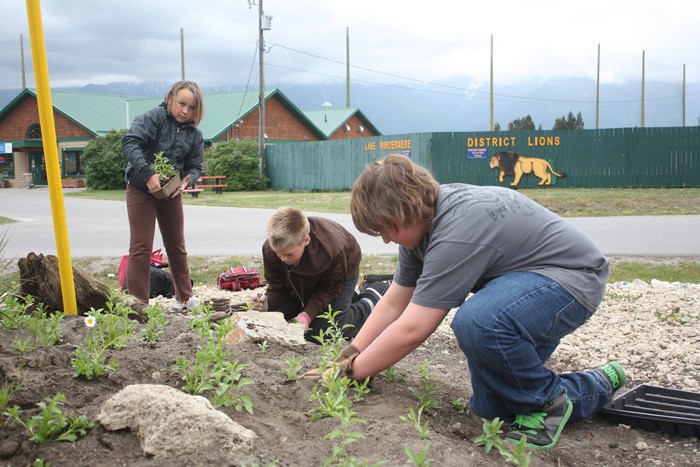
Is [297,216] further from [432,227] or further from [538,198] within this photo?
[538,198]

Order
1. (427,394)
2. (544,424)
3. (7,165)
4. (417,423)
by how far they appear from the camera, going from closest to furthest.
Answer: (417,423)
(544,424)
(427,394)
(7,165)

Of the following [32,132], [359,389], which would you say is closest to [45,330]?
[359,389]

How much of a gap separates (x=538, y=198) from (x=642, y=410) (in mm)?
15930

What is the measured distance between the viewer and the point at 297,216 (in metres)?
4.93

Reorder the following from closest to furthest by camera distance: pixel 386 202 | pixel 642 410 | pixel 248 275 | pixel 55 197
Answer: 1. pixel 386 202
2. pixel 642 410
3. pixel 55 197
4. pixel 248 275

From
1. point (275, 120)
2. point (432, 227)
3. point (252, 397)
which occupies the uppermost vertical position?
point (275, 120)

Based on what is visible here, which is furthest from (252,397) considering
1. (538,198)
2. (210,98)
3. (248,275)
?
(210,98)

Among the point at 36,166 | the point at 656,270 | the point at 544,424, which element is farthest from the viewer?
the point at 36,166

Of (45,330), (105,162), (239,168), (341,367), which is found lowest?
(341,367)

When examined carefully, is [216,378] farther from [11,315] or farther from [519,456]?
[11,315]

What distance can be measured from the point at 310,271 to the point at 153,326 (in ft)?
4.84

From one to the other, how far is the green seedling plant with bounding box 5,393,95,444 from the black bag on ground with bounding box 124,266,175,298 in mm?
4912

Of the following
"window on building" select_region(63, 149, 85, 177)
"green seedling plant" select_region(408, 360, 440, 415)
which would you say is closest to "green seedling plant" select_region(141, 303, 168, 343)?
"green seedling plant" select_region(408, 360, 440, 415)

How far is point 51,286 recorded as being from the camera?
4.57 metres
